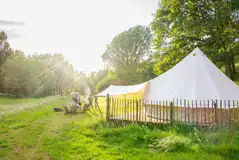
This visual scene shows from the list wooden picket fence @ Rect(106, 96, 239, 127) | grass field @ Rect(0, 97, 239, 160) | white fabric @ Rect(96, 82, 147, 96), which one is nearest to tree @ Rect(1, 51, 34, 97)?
white fabric @ Rect(96, 82, 147, 96)

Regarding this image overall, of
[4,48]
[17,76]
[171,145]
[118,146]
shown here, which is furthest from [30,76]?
[171,145]

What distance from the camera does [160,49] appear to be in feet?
51.2

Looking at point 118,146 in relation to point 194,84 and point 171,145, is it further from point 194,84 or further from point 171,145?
point 194,84

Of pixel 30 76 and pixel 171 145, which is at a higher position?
pixel 30 76

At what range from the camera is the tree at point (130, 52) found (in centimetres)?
4072

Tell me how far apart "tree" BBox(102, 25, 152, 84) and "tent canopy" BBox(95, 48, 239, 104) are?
28.4 meters

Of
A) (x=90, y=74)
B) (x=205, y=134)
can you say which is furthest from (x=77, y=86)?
(x=205, y=134)

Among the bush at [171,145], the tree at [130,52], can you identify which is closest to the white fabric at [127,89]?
the bush at [171,145]

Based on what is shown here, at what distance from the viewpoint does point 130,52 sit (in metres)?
41.8

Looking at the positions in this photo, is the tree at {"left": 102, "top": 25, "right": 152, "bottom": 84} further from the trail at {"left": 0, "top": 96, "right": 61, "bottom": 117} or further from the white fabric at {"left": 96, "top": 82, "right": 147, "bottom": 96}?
the trail at {"left": 0, "top": 96, "right": 61, "bottom": 117}

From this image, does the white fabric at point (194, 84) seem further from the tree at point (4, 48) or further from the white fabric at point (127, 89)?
the tree at point (4, 48)

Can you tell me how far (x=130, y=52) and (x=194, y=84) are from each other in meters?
32.6

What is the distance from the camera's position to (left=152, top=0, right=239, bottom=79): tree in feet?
41.6

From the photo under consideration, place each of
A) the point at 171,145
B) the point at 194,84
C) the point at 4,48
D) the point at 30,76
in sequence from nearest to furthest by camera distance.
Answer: the point at 171,145
the point at 194,84
the point at 30,76
the point at 4,48
